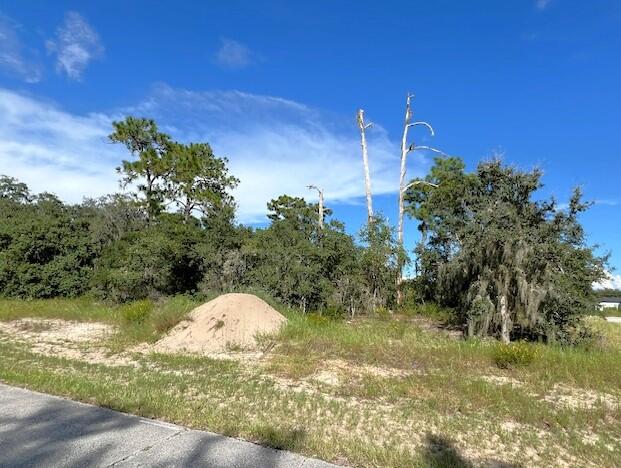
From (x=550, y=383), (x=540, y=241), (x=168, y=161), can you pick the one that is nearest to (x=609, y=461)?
(x=550, y=383)

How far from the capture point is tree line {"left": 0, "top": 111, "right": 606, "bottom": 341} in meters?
12.4

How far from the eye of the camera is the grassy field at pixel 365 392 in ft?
14.1

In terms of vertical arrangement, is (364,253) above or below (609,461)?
above

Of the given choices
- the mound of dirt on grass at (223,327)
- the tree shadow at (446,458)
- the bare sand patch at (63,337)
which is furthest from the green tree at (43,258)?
the tree shadow at (446,458)

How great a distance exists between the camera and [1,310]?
49.3 feet

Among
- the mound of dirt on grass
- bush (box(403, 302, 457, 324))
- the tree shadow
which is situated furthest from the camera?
bush (box(403, 302, 457, 324))

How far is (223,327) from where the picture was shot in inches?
410

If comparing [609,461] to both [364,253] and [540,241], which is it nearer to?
[540,241]

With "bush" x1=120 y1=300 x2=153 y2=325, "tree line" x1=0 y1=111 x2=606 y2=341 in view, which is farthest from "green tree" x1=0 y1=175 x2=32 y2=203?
"bush" x1=120 y1=300 x2=153 y2=325

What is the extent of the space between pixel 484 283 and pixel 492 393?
6.69 m

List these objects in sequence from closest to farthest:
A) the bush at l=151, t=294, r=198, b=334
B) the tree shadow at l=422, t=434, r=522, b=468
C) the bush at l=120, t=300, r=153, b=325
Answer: the tree shadow at l=422, t=434, r=522, b=468 < the bush at l=151, t=294, r=198, b=334 < the bush at l=120, t=300, r=153, b=325

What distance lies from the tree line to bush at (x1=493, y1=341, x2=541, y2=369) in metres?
4.18

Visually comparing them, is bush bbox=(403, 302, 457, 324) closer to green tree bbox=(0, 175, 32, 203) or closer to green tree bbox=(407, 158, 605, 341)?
green tree bbox=(407, 158, 605, 341)

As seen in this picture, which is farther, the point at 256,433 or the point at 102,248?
the point at 102,248
